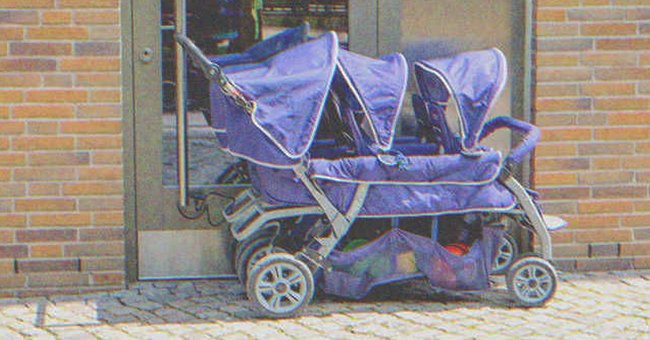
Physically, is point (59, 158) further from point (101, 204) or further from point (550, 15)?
point (550, 15)

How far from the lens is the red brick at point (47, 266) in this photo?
20.4 ft

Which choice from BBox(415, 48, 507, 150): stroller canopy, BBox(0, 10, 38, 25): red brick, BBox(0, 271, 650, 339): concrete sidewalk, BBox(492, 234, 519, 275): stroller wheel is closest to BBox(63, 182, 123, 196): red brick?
BBox(0, 271, 650, 339): concrete sidewalk

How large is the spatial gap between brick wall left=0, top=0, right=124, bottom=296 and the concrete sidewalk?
0.22m

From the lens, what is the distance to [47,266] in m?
6.24

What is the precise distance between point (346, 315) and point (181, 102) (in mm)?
1675

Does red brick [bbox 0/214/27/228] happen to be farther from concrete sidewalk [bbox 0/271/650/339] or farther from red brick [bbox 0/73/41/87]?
red brick [bbox 0/73/41/87]

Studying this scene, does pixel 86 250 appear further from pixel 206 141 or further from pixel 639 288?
pixel 639 288

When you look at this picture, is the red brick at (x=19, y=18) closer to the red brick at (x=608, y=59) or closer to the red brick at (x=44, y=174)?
the red brick at (x=44, y=174)

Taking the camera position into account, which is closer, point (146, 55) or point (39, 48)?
point (39, 48)

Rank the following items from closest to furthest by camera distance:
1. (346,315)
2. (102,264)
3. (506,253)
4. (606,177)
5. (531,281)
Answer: (346,315)
(531,281)
(102,264)
(506,253)
(606,177)

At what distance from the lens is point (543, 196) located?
659cm

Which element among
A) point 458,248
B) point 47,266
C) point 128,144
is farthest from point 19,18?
point 458,248

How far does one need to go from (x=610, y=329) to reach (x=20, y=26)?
11.7 ft

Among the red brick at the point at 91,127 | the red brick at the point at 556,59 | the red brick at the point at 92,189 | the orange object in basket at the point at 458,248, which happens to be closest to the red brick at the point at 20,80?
the red brick at the point at 91,127
